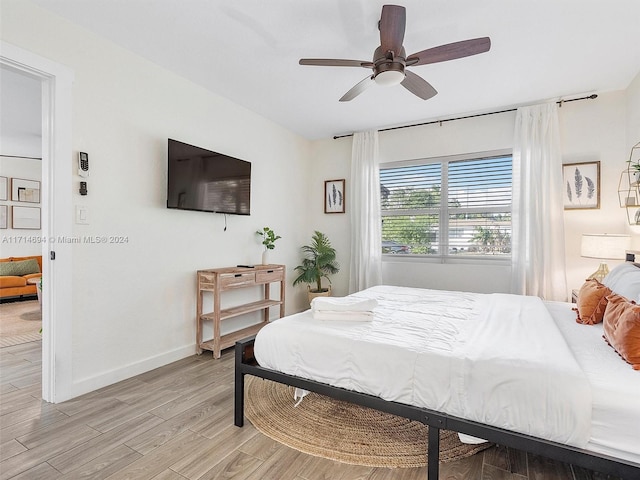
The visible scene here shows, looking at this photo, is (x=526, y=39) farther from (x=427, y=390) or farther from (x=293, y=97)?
(x=427, y=390)

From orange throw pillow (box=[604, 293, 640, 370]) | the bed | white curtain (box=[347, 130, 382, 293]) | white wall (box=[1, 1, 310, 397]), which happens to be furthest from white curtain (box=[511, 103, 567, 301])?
white wall (box=[1, 1, 310, 397])

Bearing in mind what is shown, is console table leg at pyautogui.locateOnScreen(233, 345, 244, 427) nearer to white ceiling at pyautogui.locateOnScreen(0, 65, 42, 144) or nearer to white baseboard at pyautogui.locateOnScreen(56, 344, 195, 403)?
white baseboard at pyautogui.locateOnScreen(56, 344, 195, 403)

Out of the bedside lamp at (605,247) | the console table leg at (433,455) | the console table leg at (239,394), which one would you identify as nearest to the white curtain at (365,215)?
the bedside lamp at (605,247)

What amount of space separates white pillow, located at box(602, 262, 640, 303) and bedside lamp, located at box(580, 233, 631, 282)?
19.5 inches

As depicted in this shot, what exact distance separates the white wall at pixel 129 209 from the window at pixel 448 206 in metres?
2.19

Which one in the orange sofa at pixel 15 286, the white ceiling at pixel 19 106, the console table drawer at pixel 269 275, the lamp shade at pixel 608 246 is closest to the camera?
the lamp shade at pixel 608 246

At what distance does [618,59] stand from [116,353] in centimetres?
477

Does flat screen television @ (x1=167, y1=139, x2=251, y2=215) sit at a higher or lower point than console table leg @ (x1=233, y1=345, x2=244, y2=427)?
higher

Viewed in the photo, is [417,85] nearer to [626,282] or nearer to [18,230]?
[626,282]

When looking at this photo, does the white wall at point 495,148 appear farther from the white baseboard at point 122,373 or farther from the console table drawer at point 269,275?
the white baseboard at point 122,373

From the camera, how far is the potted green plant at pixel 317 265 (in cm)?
476

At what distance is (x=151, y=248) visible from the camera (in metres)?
2.99

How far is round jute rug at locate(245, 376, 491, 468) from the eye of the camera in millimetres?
1788

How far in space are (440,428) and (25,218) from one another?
7.70m
